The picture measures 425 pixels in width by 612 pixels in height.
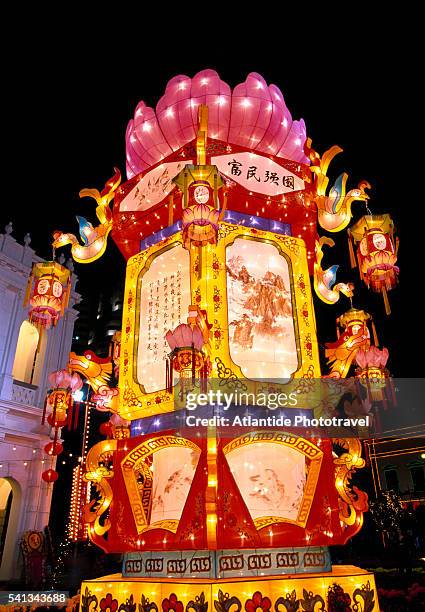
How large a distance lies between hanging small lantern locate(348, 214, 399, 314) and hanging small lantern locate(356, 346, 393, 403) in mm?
1020

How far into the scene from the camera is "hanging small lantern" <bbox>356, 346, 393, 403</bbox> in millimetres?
7590

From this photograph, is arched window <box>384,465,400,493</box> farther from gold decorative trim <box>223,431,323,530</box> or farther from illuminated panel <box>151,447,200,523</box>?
illuminated panel <box>151,447,200,523</box>

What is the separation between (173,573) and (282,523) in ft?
5.09

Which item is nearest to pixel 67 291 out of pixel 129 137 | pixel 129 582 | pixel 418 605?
pixel 129 137

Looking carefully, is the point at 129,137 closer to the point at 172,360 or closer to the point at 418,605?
the point at 172,360

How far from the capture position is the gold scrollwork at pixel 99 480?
7.02 meters

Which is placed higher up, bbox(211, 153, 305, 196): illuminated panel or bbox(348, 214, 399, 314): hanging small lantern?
bbox(211, 153, 305, 196): illuminated panel

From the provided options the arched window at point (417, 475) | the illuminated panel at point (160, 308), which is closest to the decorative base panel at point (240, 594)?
the illuminated panel at point (160, 308)

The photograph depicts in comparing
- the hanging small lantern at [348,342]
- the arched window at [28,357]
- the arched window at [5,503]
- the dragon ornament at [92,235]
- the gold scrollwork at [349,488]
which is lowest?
the gold scrollwork at [349,488]

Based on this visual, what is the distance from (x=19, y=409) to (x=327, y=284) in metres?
10.4

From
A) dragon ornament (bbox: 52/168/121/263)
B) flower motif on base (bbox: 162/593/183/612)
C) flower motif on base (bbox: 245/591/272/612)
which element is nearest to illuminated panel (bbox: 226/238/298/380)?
dragon ornament (bbox: 52/168/121/263)

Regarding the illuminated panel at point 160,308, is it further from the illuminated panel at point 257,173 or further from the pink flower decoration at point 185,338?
the illuminated panel at point 257,173

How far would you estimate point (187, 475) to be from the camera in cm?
691

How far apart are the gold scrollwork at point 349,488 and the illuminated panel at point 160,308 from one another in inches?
113
